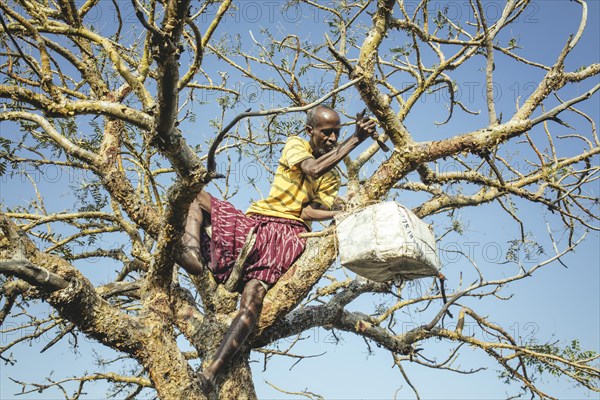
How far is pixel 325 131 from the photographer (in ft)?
13.3

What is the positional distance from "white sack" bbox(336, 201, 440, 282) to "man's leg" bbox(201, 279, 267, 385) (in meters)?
0.76

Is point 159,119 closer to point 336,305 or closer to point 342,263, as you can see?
point 342,263

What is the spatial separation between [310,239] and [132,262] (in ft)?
7.65

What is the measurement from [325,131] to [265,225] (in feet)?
2.60

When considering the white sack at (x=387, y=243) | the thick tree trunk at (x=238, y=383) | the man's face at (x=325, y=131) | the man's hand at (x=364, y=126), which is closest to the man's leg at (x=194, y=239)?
the thick tree trunk at (x=238, y=383)

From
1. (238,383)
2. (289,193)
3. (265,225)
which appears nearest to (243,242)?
(265,225)

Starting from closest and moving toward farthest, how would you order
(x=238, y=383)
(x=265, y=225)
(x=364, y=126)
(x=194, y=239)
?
1. (x=364, y=126)
2. (x=238, y=383)
3. (x=194, y=239)
4. (x=265, y=225)

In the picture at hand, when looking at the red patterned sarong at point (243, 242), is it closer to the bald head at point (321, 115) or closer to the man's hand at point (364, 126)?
the bald head at point (321, 115)

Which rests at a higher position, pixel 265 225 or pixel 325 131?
pixel 325 131

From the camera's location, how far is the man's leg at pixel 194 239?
374 cm

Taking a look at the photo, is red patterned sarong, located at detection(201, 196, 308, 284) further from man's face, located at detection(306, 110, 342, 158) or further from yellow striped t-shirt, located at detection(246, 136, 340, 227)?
man's face, located at detection(306, 110, 342, 158)

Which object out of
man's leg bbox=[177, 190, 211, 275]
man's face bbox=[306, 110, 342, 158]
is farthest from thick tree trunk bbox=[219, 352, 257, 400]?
man's face bbox=[306, 110, 342, 158]

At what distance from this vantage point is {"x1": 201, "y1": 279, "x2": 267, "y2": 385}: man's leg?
353 centimetres

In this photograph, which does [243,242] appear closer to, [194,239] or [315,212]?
[194,239]
